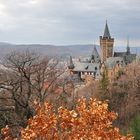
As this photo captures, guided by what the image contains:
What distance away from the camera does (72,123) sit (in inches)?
443

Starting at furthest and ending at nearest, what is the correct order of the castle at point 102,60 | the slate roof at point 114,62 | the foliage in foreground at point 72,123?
the castle at point 102,60
the slate roof at point 114,62
the foliage in foreground at point 72,123

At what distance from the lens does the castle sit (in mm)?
121625

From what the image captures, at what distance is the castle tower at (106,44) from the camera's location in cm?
13576

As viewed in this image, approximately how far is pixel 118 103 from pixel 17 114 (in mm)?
51975

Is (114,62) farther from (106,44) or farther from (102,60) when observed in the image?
(106,44)

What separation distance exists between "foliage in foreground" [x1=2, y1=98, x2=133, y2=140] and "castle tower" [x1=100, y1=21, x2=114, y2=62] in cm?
12211

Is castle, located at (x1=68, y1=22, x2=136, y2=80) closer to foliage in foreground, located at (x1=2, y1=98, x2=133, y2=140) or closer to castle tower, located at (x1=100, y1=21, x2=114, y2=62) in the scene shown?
castle tower, located at (x1=100, y1=21, x2=114, y2=62)

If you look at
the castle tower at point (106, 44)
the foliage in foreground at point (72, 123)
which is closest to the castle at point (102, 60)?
the castle tower at point (106, 44)

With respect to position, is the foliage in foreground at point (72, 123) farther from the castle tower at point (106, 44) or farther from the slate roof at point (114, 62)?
the castle tower at point (106, 44)

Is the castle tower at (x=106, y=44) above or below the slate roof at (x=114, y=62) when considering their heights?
above

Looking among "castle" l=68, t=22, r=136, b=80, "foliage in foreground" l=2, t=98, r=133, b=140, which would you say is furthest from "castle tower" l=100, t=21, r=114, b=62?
"foliage in foreground" l=2, t=98, r=133, b=140

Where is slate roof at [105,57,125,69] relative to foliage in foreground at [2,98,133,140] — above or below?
below

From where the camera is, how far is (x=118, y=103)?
228 feet

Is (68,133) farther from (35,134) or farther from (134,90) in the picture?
(134,90)
